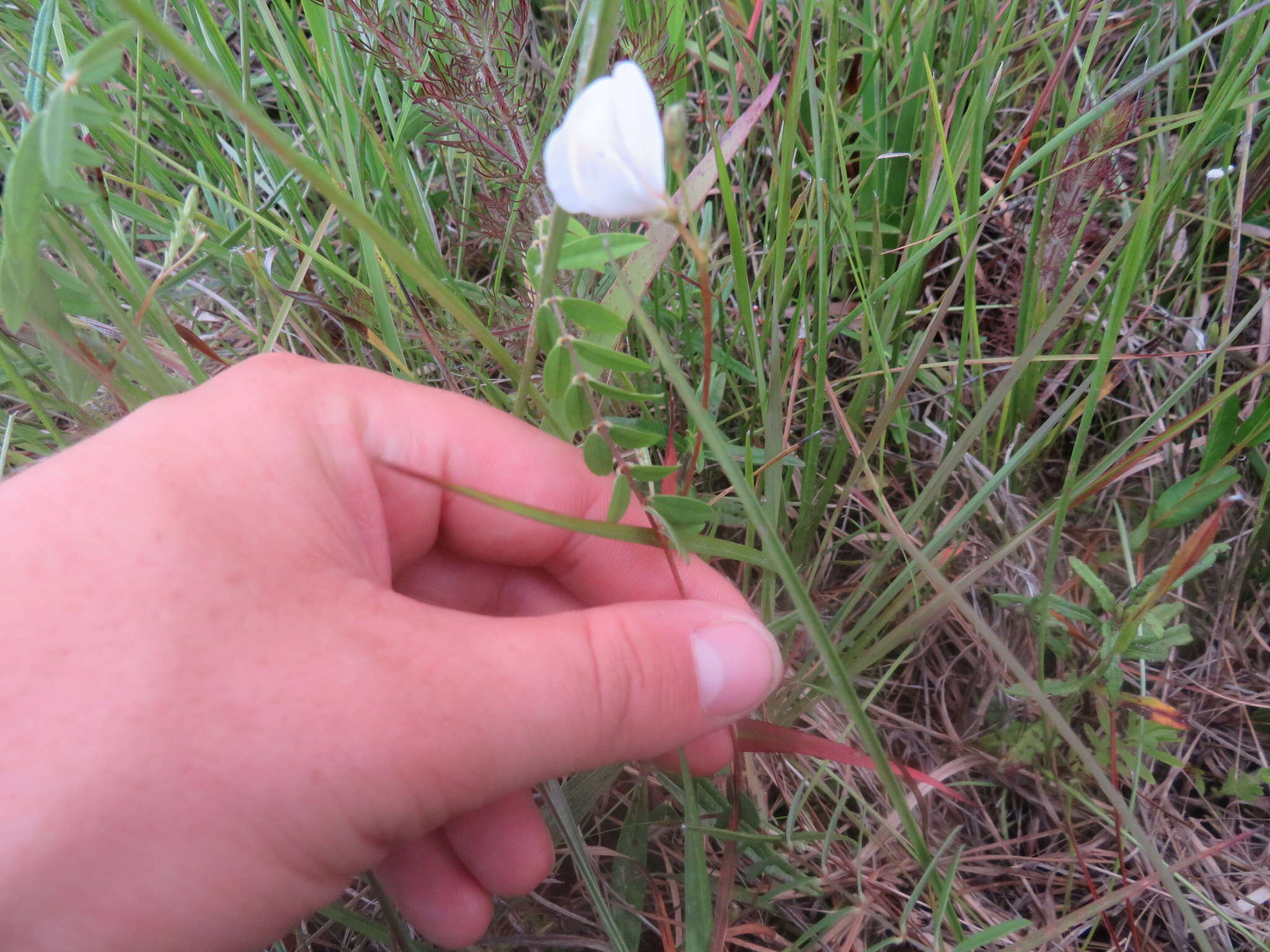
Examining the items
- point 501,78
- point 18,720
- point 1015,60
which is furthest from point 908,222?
point 18,720

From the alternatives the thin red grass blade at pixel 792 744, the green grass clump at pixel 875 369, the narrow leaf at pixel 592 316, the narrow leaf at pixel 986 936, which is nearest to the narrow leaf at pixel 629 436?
the green grass clump at pixel 875 369

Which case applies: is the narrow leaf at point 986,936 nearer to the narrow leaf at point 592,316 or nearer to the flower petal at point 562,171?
the narrow leaf at point 592,316

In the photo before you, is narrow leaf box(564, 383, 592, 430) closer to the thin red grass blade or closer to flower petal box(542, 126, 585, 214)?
flower petal box(542, 126, 585, 214)

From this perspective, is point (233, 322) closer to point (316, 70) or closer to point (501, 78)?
point (316, 70)

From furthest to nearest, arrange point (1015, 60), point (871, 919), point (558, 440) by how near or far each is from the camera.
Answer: point (1015, 60), point (871, 919), point (558, 440)

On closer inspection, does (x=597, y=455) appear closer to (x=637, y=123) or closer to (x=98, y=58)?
(x=637, y=123)

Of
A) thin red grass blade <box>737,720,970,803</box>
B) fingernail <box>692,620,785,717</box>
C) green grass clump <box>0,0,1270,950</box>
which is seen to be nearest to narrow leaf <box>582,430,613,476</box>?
green grass clump <box>0,0,1270,950</box>

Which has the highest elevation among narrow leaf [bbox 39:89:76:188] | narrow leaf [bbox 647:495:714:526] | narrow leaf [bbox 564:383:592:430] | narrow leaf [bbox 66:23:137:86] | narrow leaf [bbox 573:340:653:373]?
narrow leaf [bbox 66:23:137:86]
